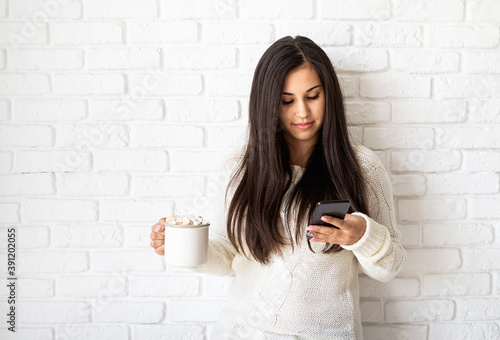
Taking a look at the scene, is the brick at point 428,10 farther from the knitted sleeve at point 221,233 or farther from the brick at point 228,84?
the knitted sleeve at point 221,233

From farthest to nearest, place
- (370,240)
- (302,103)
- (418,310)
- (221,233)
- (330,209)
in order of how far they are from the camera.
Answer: (418,310) → (221,233) → (302,103) → (370,240) → (330,209)

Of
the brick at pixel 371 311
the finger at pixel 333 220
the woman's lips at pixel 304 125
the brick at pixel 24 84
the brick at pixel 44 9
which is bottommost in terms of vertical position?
the brick at pixel 371 311

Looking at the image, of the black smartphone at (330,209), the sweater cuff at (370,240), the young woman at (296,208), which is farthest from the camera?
the young woman at (296,208)

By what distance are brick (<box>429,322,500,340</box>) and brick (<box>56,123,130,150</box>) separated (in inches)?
43.3

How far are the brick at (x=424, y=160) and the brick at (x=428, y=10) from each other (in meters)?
Result: 0.39

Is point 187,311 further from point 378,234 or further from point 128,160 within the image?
point 378,234

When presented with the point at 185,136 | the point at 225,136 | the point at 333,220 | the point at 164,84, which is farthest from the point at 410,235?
the point at 164,84

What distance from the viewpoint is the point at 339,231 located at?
1.10 meters

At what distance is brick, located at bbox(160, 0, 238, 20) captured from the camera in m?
1.41

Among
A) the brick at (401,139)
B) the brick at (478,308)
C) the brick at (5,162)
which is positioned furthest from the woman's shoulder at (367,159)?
the brick at (5,162)

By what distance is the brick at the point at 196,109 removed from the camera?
144cm

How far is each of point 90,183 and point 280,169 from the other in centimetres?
57

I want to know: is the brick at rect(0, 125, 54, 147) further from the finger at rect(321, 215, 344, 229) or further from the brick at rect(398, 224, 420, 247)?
the brick at rect(398, 224, 420, 247)

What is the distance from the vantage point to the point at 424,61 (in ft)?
4.75
